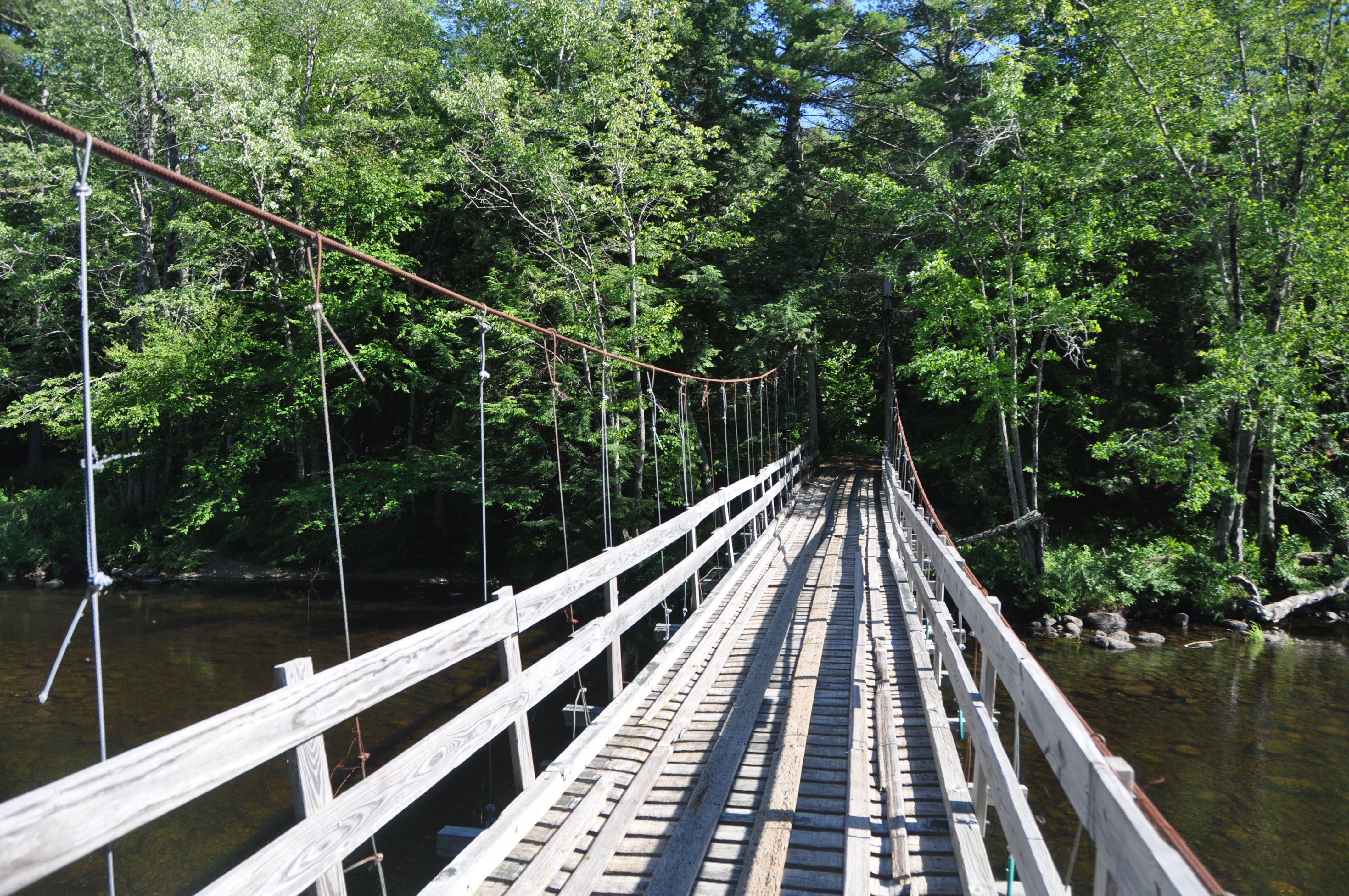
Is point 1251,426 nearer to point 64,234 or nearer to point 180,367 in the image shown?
point 180,367

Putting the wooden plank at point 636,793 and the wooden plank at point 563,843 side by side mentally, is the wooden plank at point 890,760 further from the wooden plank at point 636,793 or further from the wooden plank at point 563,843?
the wooden plank at point 563,843

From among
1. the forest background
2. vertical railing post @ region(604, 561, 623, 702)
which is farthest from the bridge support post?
the forest background

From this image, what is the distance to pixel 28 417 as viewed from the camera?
53.7ft

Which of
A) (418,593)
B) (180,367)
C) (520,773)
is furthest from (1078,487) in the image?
(180,367)

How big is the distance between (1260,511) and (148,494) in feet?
81.2

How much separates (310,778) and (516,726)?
1.02 meters

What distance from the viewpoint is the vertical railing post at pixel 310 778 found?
190cm

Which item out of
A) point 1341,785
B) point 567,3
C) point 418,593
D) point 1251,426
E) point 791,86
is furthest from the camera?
point 791,86

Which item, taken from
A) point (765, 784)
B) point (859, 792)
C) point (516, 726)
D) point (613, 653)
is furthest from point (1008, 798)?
point (613, 653)

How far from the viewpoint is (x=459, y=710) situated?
1024 centimetres

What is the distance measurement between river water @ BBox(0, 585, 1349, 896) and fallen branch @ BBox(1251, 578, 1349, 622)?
1.37ft

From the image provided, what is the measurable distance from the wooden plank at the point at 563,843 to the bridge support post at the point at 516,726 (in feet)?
0.72

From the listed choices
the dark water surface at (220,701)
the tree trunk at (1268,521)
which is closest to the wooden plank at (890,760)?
the dark water surface at (220,701)

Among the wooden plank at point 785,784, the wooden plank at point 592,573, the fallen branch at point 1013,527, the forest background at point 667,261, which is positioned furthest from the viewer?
the fallen branch at point 1013,527
